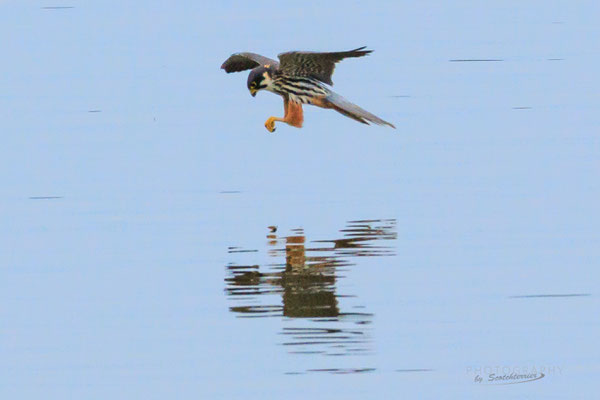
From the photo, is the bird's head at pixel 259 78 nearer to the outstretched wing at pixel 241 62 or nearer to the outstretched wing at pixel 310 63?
the outstretched wing at pixel 310 63

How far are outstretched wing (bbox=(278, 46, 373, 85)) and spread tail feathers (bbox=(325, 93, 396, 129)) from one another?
0.92ft

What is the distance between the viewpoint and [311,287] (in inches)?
359

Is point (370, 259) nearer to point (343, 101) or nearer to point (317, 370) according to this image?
point (317, 370)

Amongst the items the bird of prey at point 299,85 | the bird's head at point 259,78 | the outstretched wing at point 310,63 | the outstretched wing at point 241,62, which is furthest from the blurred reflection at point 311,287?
the outstretched wing at point 241,62

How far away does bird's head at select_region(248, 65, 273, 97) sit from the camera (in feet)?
44.0

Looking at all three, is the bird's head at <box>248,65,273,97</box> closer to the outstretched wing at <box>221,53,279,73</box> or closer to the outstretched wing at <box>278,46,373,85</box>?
the outstretched wing at <box>278,46,373,85</box>

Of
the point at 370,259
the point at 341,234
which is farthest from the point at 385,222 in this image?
the point at 370,259

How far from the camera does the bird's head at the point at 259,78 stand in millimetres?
13406

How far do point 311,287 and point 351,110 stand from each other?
14.8 feet

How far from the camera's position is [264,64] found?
45.9 ft

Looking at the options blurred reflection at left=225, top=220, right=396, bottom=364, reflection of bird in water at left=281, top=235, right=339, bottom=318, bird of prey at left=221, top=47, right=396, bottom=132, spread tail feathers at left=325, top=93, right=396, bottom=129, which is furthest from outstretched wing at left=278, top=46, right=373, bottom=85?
reflection of bird in water at left=281, top=235, right=339, bottom=318

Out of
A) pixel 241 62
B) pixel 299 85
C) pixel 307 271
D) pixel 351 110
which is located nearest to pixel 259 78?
pixel 299 85

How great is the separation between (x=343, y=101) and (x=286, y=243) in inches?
131

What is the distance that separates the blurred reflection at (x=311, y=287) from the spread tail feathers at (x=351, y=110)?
7.22 feet
